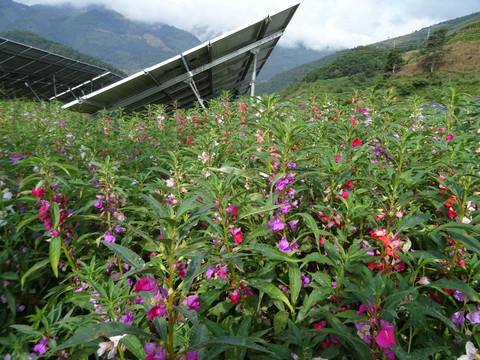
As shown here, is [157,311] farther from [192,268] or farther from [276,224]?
[276,224]

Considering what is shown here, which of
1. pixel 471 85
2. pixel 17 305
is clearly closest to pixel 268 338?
pixel 17 305

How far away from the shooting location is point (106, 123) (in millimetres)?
5605

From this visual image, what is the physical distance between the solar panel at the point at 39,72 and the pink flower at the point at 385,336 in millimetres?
14259

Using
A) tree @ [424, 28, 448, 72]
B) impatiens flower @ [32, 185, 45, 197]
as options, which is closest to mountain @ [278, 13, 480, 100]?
tree @ [424, 28, 448, 72]

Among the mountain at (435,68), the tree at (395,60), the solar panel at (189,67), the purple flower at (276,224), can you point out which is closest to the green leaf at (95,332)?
the purple flower at (276,224)

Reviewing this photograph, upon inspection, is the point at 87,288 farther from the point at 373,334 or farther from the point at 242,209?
the point at 373,334

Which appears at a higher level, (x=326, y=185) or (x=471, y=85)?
(x=326, y=185)

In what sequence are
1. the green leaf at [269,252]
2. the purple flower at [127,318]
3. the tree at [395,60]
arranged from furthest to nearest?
1. the tree at [395,60]
2. the purple flower at [127,318]
3. the green leaf at [269,252]

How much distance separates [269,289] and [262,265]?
1.20ft

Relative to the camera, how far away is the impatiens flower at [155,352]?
82 centimetres

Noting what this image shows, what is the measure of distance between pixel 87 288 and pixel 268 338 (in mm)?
1183

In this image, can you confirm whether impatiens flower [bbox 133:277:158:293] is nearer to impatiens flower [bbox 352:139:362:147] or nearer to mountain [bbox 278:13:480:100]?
impatiens flower [bbox 352:139:362:147]

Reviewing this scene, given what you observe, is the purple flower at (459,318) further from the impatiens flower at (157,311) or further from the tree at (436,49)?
the tree at (436,49)

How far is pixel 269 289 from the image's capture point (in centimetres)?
132
